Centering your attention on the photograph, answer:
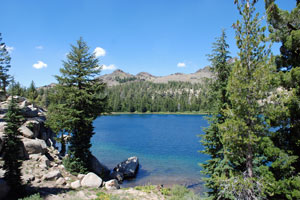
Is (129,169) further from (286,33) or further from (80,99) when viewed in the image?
(286,33)

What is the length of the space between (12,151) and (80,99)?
7306mm

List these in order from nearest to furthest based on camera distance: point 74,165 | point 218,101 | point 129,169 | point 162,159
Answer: point 218,101, point 74,165, point 129,169, point 162,159

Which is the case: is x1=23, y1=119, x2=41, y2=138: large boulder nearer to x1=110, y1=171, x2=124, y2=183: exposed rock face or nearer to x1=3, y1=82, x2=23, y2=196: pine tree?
x1=110, y1=171, x2=124, y2=183: exposed rock face

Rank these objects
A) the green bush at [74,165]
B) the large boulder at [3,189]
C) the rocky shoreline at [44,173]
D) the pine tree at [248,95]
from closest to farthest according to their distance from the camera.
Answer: the pine tree at [248,95], the large boulder at [3,189], the rocky shoreline at [44,173], the green bush at [74,165]

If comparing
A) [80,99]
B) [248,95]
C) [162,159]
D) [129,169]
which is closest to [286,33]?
[248,95]

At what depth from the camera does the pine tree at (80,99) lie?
55.8 feet

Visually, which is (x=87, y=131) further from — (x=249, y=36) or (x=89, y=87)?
(x=249, y=36)

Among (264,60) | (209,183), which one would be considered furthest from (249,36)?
(209,183)

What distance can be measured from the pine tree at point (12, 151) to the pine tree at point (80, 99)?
5801mm

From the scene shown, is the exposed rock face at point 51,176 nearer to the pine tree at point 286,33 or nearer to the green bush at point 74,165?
the green bush at point 74,165

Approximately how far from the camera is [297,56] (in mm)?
9992

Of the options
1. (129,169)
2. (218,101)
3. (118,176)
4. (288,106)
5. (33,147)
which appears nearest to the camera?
(288,106)

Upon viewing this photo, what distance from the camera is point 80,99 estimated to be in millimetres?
17000

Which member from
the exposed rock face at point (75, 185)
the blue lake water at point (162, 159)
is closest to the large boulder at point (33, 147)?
the exposed rock face at point (75, 185)
